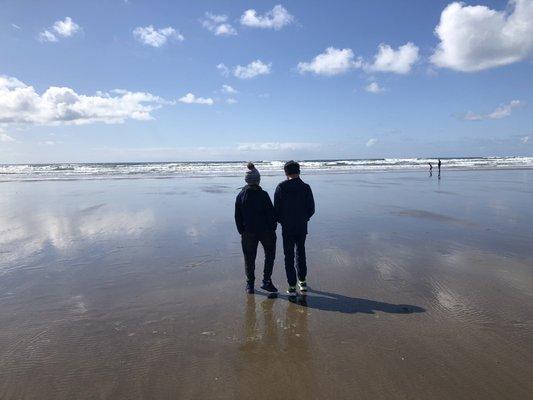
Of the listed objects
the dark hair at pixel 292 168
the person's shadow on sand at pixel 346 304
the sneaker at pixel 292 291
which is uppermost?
the dark hair at pixel 292 168

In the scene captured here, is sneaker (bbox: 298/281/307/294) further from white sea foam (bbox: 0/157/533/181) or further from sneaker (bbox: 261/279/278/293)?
white sea foam (bbox: 0/157/533/181)

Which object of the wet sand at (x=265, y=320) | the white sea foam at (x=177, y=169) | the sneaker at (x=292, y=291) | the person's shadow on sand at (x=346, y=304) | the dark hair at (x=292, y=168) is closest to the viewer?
the wet sand at (x=265, y=320)

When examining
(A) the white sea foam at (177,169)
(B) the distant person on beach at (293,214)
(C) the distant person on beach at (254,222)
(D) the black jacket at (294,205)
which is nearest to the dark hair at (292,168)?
(B) the distant person on beach at (293,214)

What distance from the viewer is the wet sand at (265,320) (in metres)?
3.45

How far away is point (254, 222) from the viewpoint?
5680 mm

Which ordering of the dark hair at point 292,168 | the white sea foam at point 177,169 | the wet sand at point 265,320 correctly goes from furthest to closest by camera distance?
the white sea foam at point 177,169, the dark hair at point 292,168, the wet sand at point 265,320

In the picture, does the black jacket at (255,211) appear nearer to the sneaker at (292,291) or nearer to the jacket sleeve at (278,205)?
the jacket sleeve at (278,205)

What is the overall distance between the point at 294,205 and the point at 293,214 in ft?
0.44

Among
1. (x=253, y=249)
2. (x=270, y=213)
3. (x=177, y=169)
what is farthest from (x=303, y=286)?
(x=177, y=169)

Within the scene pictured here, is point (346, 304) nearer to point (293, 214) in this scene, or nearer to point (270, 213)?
point (293, 214)

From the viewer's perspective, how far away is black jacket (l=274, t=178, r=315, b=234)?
5598 millimetres

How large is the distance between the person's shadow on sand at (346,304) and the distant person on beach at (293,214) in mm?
222

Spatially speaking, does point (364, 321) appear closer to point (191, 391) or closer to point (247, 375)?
point (247, 375)

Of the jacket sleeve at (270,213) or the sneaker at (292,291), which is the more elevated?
the jacket sleeve at (270,213)
